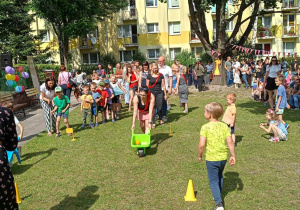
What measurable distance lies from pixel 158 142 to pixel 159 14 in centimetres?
3222

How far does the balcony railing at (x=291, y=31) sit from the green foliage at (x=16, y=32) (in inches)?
1112

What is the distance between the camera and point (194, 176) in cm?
652

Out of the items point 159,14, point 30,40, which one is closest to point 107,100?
point 30,40

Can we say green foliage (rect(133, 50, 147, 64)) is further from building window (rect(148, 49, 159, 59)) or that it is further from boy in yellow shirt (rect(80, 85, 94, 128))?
boy in yellow shirt (rect(80, 85, 94, 128))

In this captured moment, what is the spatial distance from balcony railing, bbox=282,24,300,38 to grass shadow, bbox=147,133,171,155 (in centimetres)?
3310

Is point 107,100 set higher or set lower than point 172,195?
higher

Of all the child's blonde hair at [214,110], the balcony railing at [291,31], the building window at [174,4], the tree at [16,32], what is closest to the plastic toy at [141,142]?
the child's blonde hair at [214,110]

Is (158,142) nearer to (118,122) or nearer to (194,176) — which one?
(194,176)

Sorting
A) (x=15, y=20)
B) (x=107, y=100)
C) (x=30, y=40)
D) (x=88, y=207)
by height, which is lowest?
(x=88, y=207)

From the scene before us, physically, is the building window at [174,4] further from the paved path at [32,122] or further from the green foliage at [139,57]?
Answer: the paved path at [32,122]

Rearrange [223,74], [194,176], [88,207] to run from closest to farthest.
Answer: [88,207] → [194,176] → [223,74]

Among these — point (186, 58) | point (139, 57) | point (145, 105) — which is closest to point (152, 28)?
point (139, 57)

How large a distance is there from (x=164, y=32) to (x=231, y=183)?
34539mm

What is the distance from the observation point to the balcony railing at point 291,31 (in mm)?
37281
